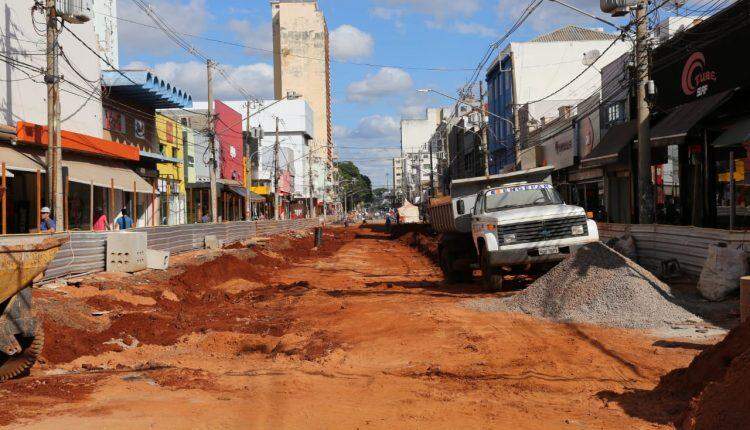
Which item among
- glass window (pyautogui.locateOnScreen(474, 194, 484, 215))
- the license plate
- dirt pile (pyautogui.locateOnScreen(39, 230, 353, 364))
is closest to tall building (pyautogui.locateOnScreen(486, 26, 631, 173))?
dirt pile (pyautogui.locateOnScreen(39, 230, 353, 364))

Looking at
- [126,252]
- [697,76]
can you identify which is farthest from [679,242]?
[126,252]

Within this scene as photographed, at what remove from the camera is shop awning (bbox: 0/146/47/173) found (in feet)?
73.8

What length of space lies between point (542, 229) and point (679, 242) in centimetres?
313

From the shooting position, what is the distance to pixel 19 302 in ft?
27.5

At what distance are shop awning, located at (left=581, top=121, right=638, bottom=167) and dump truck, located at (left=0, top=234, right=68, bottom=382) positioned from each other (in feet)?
73.3

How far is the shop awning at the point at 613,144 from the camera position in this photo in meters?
26.9

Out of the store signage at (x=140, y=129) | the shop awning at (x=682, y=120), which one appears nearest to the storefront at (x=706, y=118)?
the shop awning at (x=682, y=120)

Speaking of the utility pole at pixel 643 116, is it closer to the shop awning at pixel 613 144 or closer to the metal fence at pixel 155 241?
the shop awning at pixel 613 144

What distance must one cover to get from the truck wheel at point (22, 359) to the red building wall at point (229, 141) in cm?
4839

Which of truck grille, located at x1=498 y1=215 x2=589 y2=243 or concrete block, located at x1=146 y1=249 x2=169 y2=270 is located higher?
truck grille, located at x1=498 y1=215 x2=589 y2=243

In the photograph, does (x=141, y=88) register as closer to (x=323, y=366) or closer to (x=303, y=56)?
(x=323, y=366)

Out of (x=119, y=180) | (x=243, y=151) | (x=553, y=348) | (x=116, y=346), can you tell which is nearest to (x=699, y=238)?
(x=553, y=348)

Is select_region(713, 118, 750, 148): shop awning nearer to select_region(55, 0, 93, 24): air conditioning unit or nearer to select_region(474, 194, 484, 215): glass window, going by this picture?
select_region(474, 194, 484, 215): glass window

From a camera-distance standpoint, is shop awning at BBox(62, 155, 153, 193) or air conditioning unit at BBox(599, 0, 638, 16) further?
shop awning at BBox(62, 155, 153, 193)
